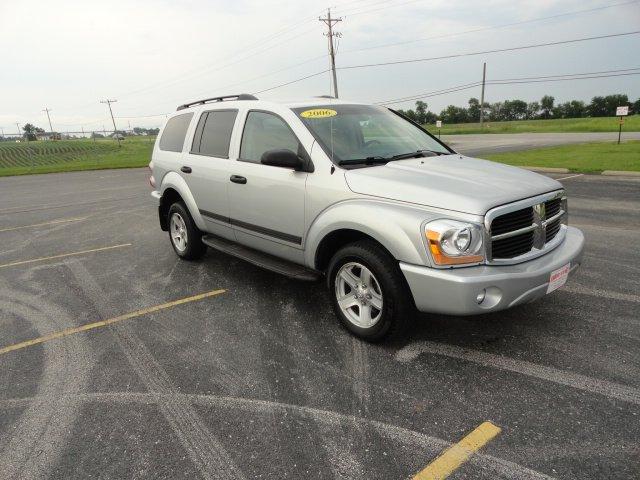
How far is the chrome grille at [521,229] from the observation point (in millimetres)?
2889

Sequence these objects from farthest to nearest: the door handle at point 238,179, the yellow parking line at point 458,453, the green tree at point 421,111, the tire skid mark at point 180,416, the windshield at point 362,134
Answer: the green tree at point 421,111 < the door handle at point 238,179 < the windshield at point 362,134 < the tire skid mark at point 180,416 < the yellow parking line at point 458,453

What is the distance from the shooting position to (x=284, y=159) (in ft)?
11.6

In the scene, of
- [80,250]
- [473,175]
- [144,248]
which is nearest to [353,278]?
[473,175]

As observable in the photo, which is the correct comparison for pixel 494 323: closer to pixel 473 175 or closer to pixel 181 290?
pixel 473 175

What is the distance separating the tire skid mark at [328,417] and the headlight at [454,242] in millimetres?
1057

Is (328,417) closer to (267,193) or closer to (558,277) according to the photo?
(558,277)

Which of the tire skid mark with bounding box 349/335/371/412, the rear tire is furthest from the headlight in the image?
the rear tire

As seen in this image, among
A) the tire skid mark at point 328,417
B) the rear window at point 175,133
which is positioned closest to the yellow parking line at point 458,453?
the tire skid mark at point 328,417

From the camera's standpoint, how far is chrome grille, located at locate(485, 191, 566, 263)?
9.48ft

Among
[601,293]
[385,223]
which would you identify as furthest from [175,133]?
[601,293]

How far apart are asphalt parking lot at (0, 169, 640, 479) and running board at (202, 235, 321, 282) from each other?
16.8 inches

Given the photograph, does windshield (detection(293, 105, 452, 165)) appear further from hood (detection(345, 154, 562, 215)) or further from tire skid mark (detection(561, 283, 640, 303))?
tire skid mark (detection(561, 283, 640, 303))

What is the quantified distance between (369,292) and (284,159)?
1.24 metres

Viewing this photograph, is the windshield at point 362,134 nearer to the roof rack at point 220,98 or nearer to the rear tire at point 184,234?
the roof rack at point 220,98
